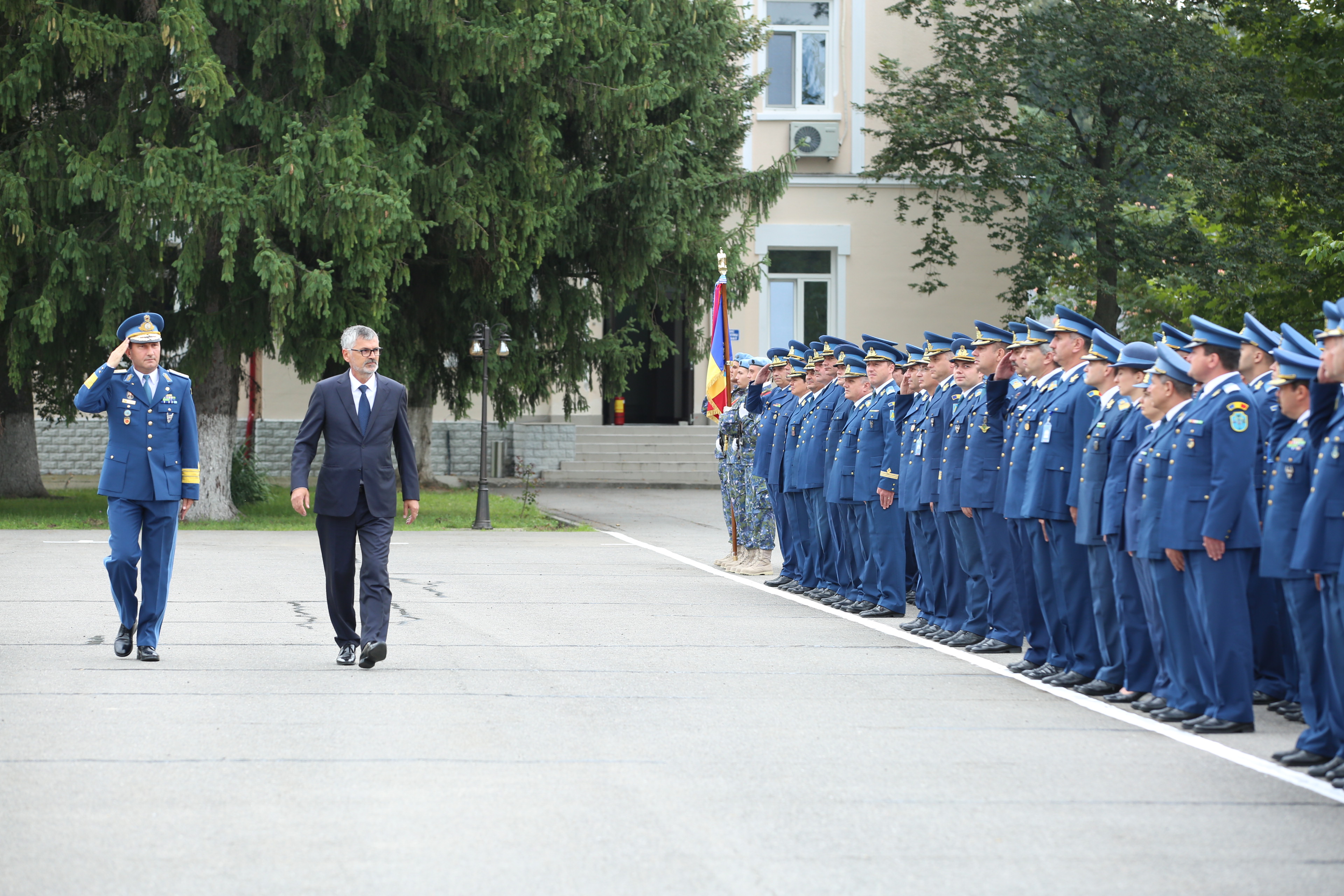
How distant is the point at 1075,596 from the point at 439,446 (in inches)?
1087

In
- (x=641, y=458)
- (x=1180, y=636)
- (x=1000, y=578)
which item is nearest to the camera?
(x=1180, y=636)

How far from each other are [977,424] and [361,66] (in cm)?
1385

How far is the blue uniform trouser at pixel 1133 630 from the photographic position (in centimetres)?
866

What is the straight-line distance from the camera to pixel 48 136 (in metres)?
20.8

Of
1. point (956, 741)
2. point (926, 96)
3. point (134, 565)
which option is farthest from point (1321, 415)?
point (926, 96)

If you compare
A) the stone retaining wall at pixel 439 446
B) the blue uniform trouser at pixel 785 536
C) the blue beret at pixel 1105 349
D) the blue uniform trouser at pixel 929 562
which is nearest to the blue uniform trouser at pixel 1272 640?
the blue beret at pixel 1105 349

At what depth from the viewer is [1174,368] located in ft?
27.1

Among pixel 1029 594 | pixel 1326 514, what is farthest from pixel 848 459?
pixel 1326 514

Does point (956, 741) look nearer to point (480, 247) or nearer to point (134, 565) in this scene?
point (134, 565)

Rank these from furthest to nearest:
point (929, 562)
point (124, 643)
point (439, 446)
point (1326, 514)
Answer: point (439, 446), point (929, 562), point (124, 643), point (1326, 514)

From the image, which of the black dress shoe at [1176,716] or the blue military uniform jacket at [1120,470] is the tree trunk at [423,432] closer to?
the blue military uniform jacket at [1120,470]

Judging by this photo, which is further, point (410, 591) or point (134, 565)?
point (410, 591)

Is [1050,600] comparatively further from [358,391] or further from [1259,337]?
[358,391]

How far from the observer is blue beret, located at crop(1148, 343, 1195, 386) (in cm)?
825
